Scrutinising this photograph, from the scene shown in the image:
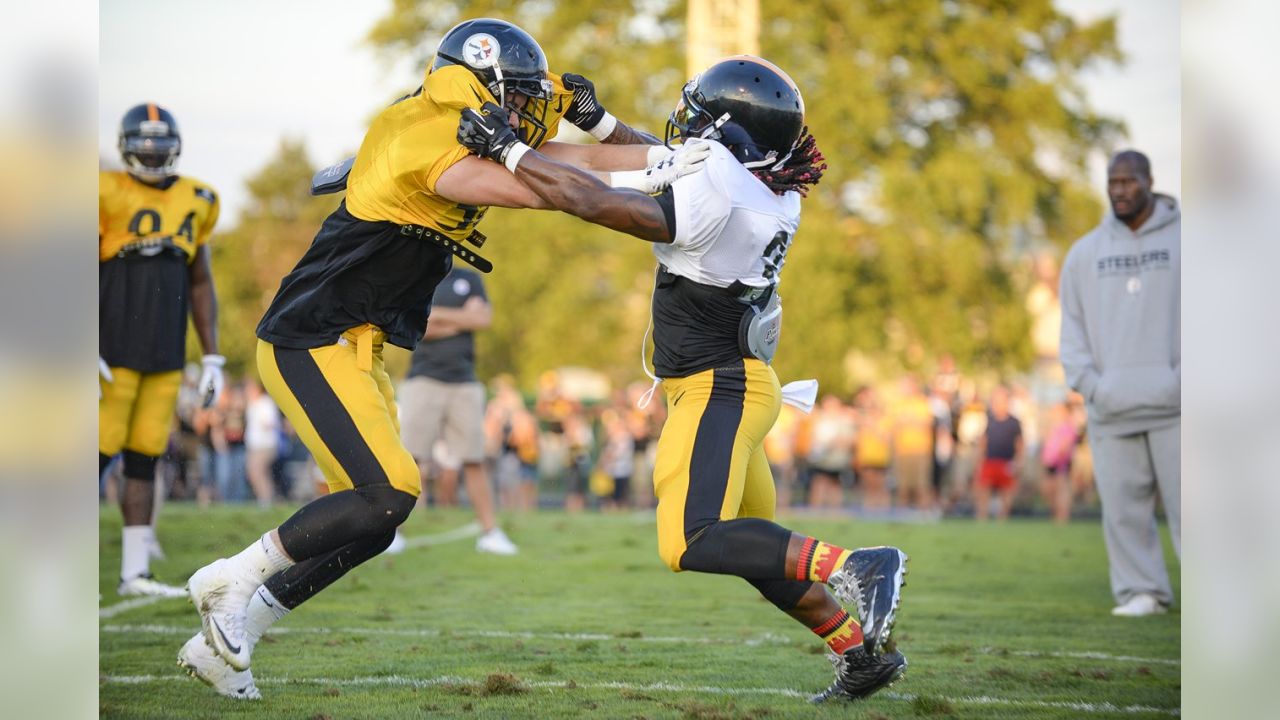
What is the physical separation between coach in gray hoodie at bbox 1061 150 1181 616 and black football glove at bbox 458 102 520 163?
449 centimetres

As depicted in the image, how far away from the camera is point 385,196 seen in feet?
14.9

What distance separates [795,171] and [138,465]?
16.0 ft

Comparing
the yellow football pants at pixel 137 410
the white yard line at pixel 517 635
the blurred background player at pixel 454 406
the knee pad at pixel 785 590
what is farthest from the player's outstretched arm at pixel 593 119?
the blurred background player at pixel 454 406

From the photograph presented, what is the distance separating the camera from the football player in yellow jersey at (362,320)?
14.9 ft

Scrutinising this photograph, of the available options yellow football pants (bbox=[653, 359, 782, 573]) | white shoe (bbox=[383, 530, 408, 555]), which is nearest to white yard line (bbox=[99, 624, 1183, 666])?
yellow football pants (bbox=[653, 359, 782, 573])

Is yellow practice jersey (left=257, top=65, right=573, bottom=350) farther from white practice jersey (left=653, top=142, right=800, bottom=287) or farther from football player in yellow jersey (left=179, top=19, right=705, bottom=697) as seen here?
white practice jersey (left=653, top=142, right=800, bottom=287)

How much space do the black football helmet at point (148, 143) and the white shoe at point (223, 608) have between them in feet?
11.8
